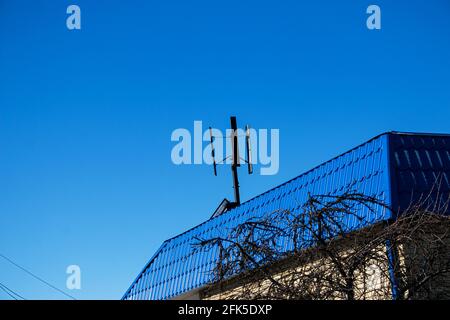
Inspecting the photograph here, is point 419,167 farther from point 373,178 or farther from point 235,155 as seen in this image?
point 235,155

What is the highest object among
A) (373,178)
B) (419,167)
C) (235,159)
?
(235,159)

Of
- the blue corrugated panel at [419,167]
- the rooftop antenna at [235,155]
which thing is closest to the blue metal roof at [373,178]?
the blue corrugated panel at [419,167]

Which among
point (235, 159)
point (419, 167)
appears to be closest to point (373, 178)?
point (419, 167)

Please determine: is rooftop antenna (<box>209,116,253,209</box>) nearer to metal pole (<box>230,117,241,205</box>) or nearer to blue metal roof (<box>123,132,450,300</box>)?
metal pole (<box>230,117,241,205</box>)

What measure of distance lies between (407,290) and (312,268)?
4.46 ft

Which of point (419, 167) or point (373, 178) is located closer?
point (373, 178)

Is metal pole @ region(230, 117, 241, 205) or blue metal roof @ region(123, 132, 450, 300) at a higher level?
metal pole @ region(230, 117, 241, 205)

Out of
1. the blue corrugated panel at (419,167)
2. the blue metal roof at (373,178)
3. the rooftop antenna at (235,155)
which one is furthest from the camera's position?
the rooftop antenna at (235,155)

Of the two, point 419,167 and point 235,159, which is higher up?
point 235,159

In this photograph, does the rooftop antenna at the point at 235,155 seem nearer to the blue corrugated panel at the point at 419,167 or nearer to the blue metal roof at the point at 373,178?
the blue metal roof at the point at 373,178

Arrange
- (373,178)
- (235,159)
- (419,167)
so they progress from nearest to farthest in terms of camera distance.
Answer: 1. (373,178)
2. (419,167)
3. (235,159)

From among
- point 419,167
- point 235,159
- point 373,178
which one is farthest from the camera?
point 235,159

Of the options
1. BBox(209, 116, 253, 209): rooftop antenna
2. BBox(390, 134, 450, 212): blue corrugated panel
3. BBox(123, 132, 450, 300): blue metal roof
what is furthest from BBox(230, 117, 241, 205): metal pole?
BBox(390, 134, 450, 212): blue corrugated panel
